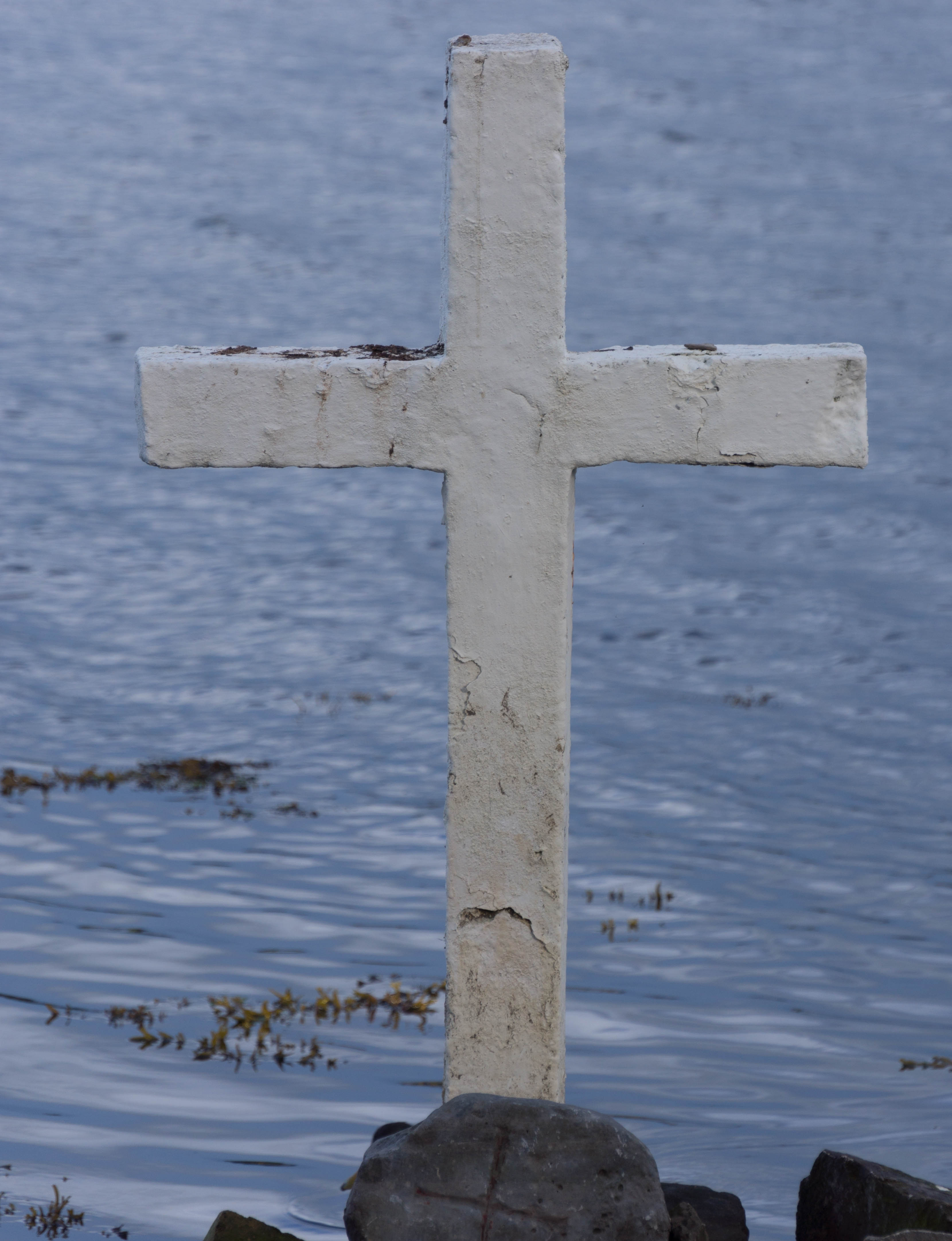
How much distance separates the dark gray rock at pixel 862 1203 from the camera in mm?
3760

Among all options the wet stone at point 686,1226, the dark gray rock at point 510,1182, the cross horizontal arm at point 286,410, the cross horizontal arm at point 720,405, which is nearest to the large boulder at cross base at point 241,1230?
the dark gray rock at point 510,1182

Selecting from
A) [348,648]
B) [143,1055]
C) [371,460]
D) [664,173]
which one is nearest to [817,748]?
[348,648]

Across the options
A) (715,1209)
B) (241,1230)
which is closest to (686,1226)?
(715,1209)

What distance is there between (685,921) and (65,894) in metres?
3.31

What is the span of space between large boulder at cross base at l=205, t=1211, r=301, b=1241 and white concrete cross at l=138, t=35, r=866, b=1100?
0.64m

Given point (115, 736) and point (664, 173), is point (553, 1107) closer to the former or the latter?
point (115, 736)

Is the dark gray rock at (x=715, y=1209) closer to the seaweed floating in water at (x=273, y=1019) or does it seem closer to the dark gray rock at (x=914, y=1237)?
the dark gray rock at (x=914, y=1237)

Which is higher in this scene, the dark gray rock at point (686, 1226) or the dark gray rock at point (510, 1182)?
the dark gray rock at point (510, 1182)

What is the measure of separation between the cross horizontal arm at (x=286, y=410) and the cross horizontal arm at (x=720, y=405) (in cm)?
38

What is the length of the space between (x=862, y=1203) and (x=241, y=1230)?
55.9 inches

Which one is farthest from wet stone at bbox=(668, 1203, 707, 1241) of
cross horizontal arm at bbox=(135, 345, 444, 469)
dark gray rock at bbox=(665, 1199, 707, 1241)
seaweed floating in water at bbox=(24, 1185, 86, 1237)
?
cross horizontal arm at bbox=(135, 345, 444, 469)

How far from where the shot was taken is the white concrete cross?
13.2 ft

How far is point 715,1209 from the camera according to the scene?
412 centimetres

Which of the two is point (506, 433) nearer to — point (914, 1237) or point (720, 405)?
point (720, 405)
